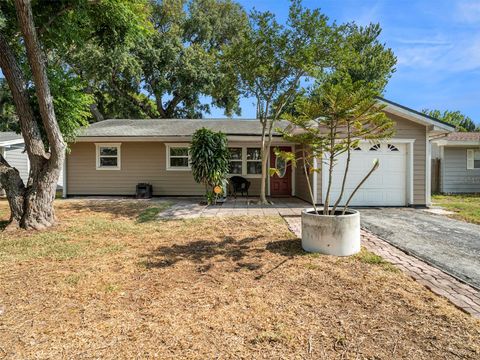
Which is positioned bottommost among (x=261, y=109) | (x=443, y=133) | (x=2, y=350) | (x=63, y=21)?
(x=2, y=350)

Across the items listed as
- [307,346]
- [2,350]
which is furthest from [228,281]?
[2,350]

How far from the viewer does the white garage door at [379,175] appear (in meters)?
9.49

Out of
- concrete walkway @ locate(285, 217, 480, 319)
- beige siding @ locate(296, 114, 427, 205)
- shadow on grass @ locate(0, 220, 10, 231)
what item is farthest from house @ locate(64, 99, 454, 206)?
concrete walkway @ locate(285, 217, 480, 319)

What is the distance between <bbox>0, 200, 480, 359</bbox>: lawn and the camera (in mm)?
2279

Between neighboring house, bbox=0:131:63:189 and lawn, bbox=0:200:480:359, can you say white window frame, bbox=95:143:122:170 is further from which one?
lawn, bbox=0:200:480:359

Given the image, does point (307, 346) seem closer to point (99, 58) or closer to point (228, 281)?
point (228, 281)

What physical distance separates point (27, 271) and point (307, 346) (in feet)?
12.4

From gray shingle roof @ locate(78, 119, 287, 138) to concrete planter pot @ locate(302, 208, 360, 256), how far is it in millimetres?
7209

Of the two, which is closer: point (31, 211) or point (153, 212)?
point (31, 211)

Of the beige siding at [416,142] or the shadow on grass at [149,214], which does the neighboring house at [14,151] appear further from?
the beige siding at [416,142]

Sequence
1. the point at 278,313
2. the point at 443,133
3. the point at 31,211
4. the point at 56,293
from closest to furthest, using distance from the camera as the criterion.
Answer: the point at 278,313 → the point at 56,293 → the point at 31,211 → the point at 443,133

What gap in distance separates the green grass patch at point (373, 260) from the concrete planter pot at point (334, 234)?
121 millimetres

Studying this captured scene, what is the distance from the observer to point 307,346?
230 cm

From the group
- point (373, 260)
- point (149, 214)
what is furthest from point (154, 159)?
point (373, 260)
